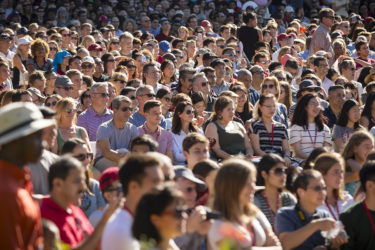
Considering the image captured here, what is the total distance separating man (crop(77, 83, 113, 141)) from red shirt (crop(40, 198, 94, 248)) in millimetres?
4908

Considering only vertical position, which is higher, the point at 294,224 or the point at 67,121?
the point at 67,121

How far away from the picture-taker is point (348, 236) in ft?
21.1

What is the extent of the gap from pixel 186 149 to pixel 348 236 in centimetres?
233

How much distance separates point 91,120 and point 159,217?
5.86m

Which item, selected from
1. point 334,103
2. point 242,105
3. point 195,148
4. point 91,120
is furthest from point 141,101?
point 334,103

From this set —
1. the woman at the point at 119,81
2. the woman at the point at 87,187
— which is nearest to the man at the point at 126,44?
the woman at the point at 119,81

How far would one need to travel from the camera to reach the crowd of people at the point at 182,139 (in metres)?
4.59

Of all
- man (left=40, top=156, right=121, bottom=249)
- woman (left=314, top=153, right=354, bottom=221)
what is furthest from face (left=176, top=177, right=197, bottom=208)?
woman (left=314, top=153, right=354, bottom=221)

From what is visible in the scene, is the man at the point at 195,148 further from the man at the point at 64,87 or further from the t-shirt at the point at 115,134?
the man at the point at 64,87

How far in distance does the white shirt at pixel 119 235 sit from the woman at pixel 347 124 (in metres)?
6.16

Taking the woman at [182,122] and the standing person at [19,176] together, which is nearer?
the standing person at [19,176]

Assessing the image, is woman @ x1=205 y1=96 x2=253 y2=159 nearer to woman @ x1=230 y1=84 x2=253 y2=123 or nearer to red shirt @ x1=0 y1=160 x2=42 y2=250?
woman @ x1=230 y1=84 x2=253 y2=123

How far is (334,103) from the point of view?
11.7 meters

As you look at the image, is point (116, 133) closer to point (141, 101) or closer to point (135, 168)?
point (141, 101)
